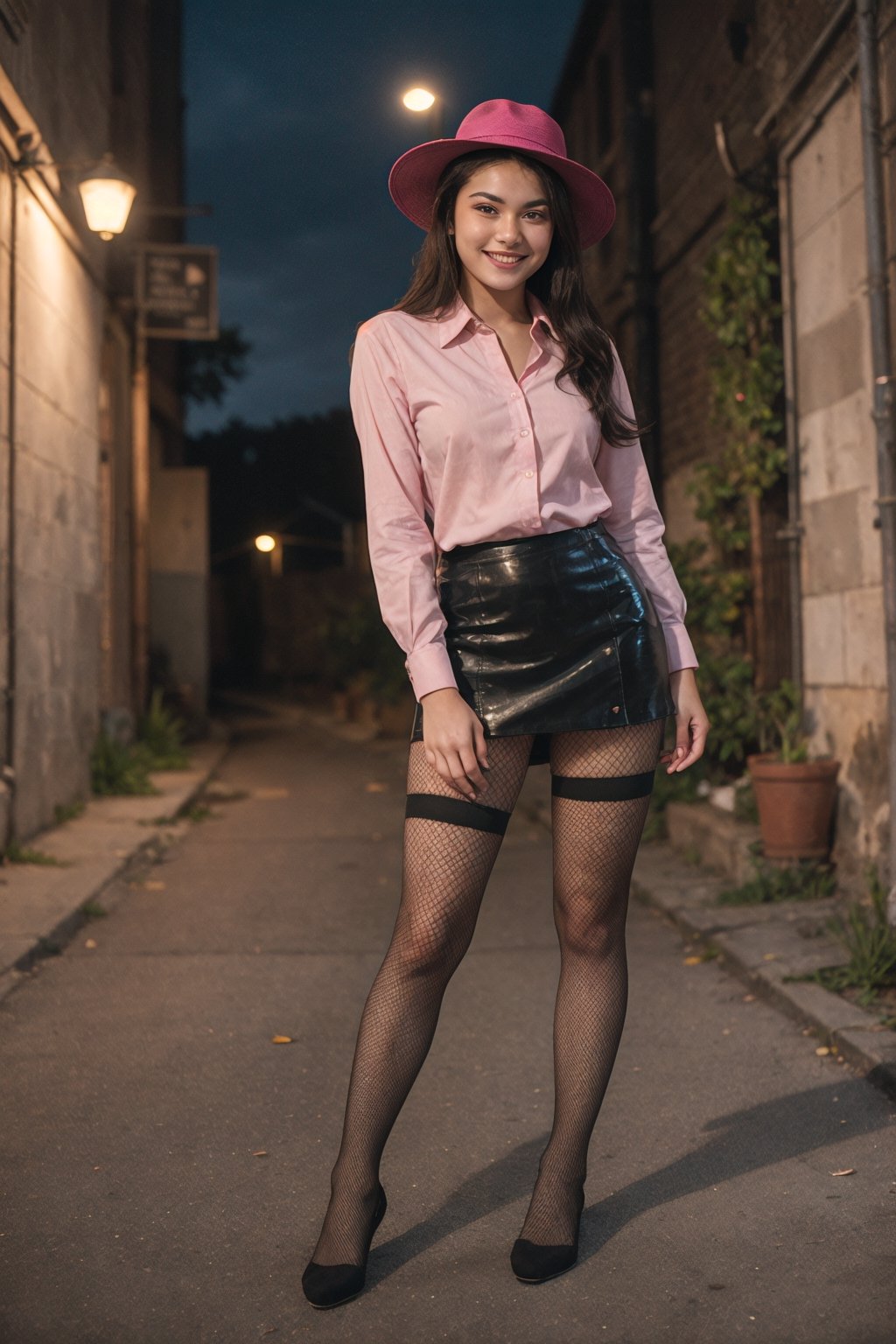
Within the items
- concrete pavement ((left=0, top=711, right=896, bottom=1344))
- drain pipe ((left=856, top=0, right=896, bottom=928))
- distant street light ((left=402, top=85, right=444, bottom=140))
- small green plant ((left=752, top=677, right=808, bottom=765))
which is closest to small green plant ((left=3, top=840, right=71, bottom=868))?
concrete pavement ((left=0, top=711, right=896, bottom=1344))

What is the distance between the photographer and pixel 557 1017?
2.59m

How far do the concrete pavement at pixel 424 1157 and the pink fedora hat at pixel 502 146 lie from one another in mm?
1972

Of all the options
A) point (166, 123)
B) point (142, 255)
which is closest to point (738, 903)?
point (142, 255)

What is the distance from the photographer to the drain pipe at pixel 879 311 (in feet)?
17.0

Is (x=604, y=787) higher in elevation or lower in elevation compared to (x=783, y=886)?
higher

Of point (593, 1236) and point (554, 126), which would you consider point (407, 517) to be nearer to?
point (554, 126)

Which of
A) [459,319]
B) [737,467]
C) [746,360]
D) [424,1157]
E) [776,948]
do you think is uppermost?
[746,360]

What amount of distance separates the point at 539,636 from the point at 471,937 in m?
0.57

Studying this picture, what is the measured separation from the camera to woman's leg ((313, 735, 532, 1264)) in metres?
2.34

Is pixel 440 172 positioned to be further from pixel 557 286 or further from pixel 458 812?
pixel 458 812

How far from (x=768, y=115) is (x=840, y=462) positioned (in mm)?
2047

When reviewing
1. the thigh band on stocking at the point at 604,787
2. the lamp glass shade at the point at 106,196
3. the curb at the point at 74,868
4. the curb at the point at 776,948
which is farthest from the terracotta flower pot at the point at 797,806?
the lamp glass shade at the point at 106,196

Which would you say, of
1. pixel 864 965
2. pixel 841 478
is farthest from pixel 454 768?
pixel 841 478

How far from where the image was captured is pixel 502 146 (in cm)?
245
